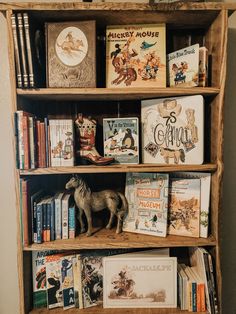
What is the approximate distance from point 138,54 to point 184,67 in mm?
203

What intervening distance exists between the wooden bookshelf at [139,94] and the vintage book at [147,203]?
0.04m

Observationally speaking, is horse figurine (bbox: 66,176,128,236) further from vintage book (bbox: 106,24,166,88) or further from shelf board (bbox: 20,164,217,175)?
vintage book (bbox: 106,24,166,88)

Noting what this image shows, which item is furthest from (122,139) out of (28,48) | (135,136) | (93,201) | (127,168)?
(28,48)

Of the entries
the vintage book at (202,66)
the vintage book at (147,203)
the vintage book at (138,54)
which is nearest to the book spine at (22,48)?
the vintage book at (138,54)

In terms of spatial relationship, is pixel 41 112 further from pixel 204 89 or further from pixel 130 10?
pixel 204 89

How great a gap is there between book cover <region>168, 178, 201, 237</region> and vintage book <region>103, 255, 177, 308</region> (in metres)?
0.16

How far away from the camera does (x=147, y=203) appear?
3.99 feet

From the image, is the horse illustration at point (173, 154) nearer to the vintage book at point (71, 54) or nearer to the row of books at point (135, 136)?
the row of books at point (135, 136)

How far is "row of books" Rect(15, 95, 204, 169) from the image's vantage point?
1087 millimetres

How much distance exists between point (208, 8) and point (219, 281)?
109 cm

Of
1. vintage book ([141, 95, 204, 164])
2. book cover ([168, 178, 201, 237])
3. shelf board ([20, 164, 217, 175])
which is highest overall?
vintage book ([141, 95, 204, 164])

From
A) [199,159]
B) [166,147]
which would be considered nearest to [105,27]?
[166,147]

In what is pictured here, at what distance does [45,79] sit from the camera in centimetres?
117

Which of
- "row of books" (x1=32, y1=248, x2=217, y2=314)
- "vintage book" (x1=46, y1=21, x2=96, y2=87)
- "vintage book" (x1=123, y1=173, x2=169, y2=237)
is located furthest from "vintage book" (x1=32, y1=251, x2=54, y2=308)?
"vintage book" (x1=46, y1=21, x2=96, y2=87)
